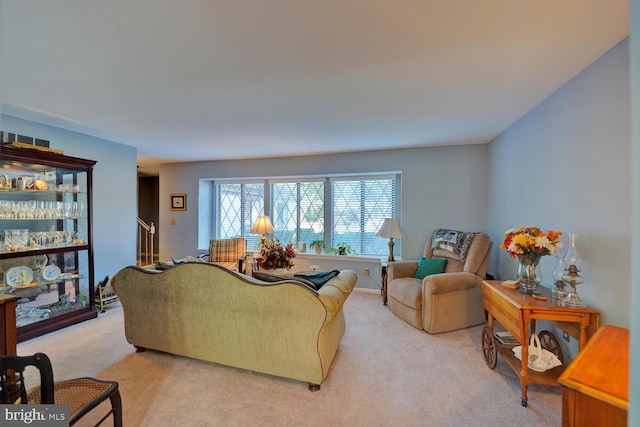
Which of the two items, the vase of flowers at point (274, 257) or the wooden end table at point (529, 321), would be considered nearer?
the wooden end table at point (529, 321)

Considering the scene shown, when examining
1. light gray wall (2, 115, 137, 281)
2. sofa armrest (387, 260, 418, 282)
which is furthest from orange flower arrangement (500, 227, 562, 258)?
light gray wall (2, 115, 137, 281)

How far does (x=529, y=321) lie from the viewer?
6.01 feet

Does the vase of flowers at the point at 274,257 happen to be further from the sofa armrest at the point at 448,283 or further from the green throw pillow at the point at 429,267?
the green throw pillow at the point at 429,267

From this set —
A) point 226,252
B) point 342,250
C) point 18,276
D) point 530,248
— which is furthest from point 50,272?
point 530,248

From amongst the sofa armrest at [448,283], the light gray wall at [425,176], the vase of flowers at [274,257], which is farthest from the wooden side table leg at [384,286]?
the vase of flowers at [274,257]

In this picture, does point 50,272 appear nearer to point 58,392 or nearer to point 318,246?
point 58,392

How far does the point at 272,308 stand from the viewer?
2.01 metres

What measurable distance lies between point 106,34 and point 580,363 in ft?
9.25

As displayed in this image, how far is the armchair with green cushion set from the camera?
2.94m

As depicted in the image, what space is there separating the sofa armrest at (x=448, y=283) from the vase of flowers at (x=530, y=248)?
811 millimetres

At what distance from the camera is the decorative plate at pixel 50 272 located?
120 inches

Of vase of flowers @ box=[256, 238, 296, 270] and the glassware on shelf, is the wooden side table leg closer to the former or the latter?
vase of flowers @ box=[256, 238, 296, 270]

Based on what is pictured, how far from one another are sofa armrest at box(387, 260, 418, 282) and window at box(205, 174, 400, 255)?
0.91 meters

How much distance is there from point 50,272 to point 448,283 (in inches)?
175
